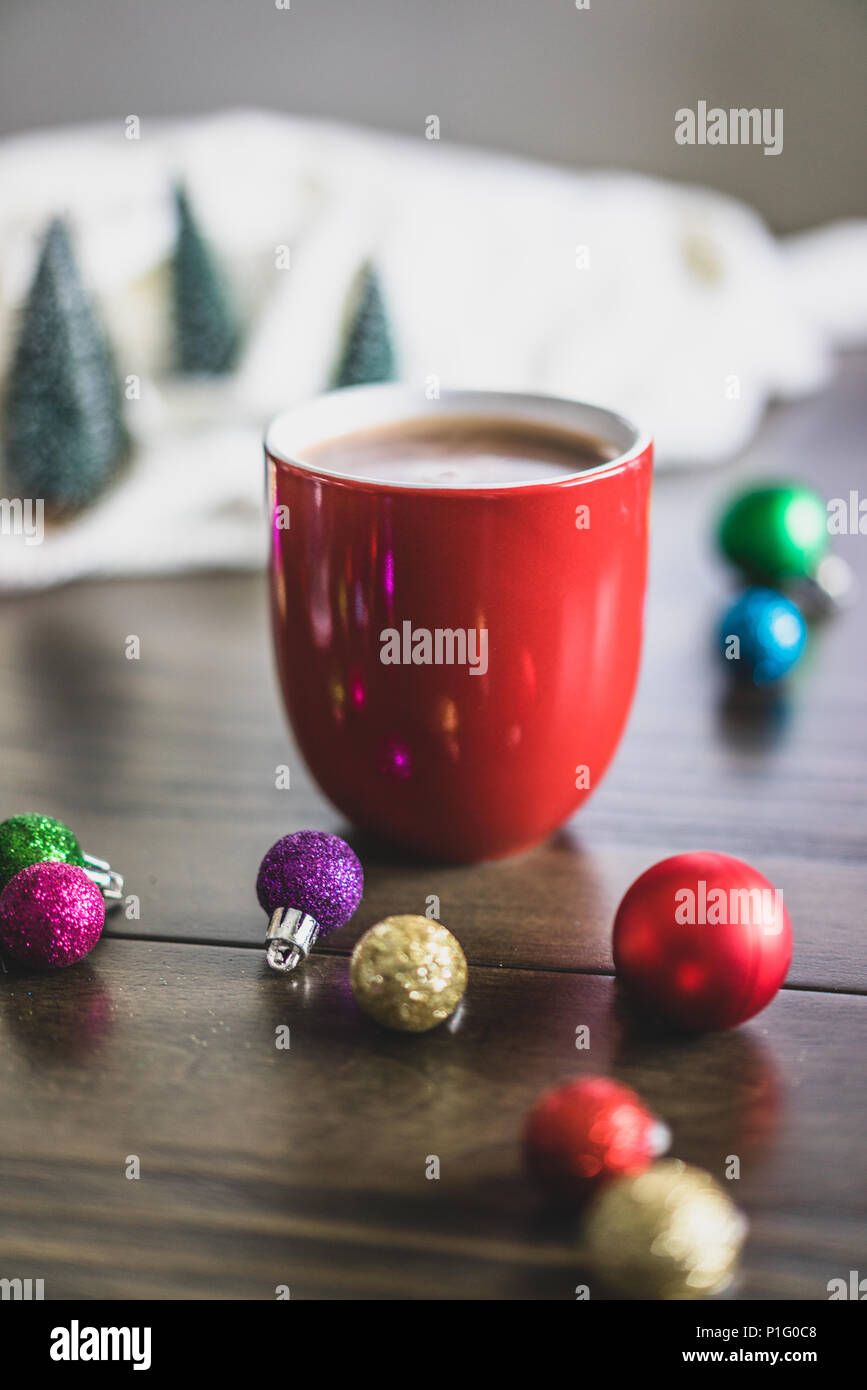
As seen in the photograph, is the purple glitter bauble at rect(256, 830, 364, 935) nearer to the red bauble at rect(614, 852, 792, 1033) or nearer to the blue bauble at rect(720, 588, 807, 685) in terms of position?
the red bauble at rect(614, 852, 792, 1033)

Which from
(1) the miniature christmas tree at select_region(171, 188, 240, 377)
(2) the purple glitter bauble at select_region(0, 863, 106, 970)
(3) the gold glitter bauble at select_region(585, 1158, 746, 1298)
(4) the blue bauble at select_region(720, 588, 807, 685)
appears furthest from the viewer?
(1) the miniature christmas tree at select_region(171, 188, 240, 377)

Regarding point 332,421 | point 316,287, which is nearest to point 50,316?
point 316,287

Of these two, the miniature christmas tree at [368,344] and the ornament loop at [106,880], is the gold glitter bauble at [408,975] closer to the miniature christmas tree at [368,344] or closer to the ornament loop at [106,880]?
the ornament loop at [106,880]

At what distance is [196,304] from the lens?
1060 mm

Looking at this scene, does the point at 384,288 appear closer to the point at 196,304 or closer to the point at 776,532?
the point at 196,304

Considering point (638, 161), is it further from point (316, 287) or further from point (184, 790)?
point (184, 790)

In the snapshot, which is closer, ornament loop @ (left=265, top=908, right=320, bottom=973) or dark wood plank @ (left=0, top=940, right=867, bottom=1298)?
dark wood plank @ (left=0, top=940, right=867, bottom=1298)

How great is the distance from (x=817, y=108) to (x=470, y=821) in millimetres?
1225

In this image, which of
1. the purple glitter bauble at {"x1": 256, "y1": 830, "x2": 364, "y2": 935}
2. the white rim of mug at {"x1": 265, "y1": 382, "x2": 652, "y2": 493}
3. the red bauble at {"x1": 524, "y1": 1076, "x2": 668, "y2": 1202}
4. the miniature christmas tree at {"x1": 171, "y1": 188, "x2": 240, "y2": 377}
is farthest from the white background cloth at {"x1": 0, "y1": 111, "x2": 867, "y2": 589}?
the red bauble at {"x1": 524, "y1": 1076, "x2": 668, "y2": 1202}

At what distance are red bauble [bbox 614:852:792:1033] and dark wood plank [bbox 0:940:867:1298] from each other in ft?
0.05

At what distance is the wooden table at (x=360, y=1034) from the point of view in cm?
40

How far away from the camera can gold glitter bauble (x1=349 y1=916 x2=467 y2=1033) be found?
48cm

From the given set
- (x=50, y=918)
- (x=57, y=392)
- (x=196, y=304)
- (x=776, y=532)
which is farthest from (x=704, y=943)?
(x=196, y=304)

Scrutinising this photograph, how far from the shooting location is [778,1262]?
394mm
